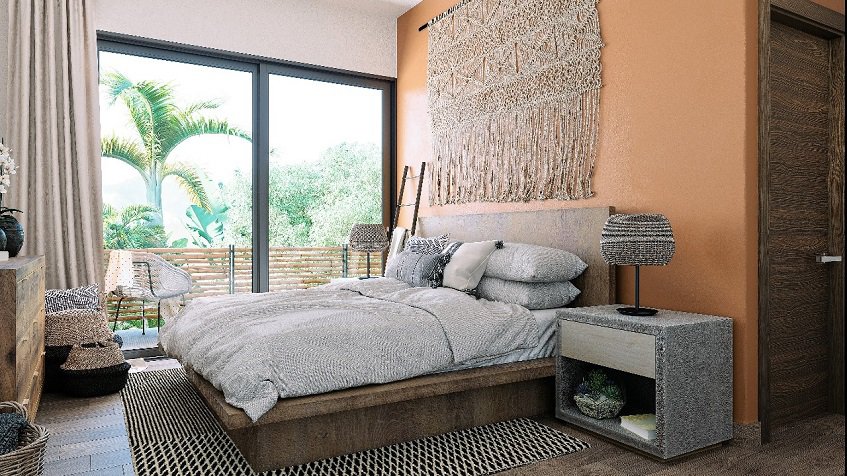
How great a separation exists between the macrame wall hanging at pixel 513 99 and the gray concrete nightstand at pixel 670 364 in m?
1.04

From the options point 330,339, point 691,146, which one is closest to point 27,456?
point 330,339

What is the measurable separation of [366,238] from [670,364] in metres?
2.72

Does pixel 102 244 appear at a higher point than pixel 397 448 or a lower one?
higher

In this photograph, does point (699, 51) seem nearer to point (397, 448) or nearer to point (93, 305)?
point (397, 448)

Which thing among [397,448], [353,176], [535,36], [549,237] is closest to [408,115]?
[353,176]

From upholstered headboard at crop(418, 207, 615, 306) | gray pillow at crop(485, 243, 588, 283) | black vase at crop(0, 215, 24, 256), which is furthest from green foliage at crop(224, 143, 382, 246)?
gray pillow at crop(485, 243, 588, 283)

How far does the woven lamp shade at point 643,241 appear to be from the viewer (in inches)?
104

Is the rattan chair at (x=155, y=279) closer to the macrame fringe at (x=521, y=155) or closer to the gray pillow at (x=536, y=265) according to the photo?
the macrame fringe at (x=521, y=155)

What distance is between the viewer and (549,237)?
366 cm

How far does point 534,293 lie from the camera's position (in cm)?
320

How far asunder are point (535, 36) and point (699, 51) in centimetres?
123

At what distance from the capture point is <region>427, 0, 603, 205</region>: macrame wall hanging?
3547 millimetres

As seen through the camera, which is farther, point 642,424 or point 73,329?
point 73,329

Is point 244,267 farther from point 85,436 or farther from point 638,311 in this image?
point 638,311
